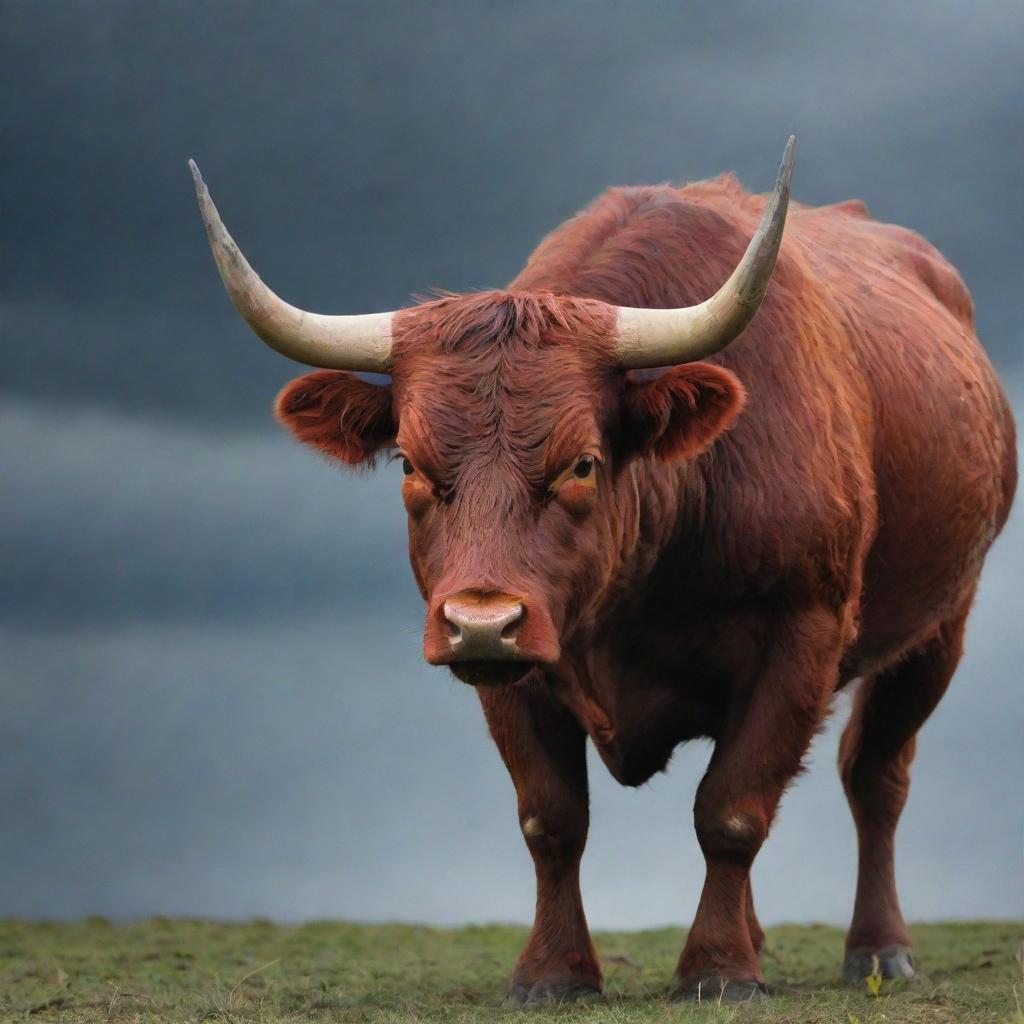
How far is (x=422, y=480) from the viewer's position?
21.1ft

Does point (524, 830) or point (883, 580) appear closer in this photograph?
point (524, 830)

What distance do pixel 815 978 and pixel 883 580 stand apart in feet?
6.92

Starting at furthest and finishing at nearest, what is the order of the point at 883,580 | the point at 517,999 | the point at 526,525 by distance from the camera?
the point at 883,580 < the point at 517,999 < the point at 526,525

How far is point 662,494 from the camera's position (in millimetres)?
7160

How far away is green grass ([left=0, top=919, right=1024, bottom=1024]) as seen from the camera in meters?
6.87

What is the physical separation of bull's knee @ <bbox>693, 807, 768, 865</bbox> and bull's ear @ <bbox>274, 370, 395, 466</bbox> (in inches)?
75.6

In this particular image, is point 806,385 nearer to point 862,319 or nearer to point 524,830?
point 862,319

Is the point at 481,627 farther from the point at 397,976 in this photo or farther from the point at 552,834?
the point at 397,976

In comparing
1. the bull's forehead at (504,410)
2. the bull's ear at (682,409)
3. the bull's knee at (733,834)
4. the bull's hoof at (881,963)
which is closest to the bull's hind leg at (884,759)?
the bull's hoof at (881,963)

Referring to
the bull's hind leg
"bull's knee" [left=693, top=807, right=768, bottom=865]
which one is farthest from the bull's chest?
the bull's hind leg

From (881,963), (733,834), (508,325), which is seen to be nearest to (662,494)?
(508,325)

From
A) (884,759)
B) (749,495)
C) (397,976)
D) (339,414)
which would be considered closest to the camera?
(339,414)

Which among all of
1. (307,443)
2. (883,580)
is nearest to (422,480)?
(307,443)

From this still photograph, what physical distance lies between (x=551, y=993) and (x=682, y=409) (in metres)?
2.45
